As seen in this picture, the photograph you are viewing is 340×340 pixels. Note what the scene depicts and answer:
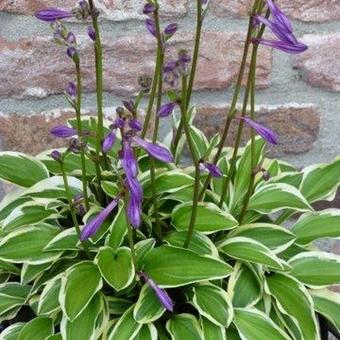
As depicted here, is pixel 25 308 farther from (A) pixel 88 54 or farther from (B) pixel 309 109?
(B) pixel 309 109

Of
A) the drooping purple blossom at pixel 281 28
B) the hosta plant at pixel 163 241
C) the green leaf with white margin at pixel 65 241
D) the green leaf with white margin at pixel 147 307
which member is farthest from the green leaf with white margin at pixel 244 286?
the drooping purple blossom at pixel 281 28

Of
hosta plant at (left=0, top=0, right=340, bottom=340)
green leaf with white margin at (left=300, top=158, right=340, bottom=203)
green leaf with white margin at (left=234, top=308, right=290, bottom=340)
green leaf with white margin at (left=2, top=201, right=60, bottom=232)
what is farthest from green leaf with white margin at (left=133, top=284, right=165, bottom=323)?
green leaf with white margin at (left=300, top=158, right=340, bottom=203)

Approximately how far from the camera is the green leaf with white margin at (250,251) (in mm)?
951

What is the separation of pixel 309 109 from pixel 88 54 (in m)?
0.40

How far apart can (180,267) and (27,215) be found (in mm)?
258

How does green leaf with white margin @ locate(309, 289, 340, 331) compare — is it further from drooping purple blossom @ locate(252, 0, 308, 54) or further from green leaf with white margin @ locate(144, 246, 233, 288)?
drooping purple blossom @ locate(252, 0, 308, 54)

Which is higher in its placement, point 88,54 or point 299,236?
point 88,54

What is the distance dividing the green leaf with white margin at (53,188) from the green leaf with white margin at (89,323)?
7.5 inches

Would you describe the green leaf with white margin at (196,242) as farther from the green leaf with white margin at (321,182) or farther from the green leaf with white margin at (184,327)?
the green leaf with white margin at (321,182)

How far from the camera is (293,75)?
4.10 ft

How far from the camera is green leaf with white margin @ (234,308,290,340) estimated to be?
0.92 metres

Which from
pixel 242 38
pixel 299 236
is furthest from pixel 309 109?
pixel 299 236

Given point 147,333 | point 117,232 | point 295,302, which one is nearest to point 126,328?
point 147,333

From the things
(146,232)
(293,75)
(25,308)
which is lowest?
(25,308)
